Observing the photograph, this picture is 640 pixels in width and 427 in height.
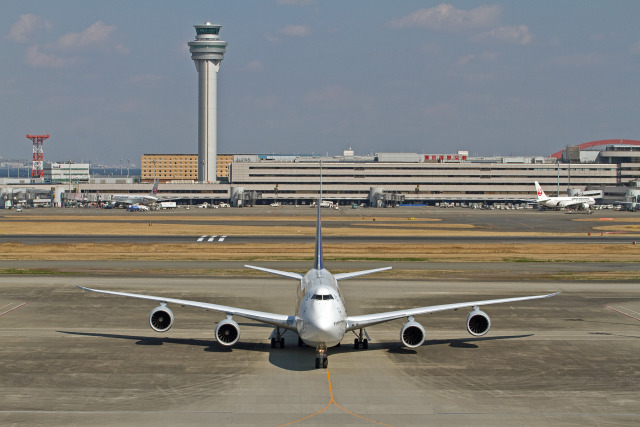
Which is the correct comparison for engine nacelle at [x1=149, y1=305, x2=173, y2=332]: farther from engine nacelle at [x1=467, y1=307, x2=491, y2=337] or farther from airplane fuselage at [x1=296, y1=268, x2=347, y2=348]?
engine nacelle at [x1=467, y1=307, x2=491, y2=337]

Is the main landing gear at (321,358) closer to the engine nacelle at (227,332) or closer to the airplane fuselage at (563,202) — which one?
the engine nacelle at (227,332)

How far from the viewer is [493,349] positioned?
33188 mm

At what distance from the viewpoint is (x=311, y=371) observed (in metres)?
28.6

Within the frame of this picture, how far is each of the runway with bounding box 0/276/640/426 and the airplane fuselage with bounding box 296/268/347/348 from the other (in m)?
1.63

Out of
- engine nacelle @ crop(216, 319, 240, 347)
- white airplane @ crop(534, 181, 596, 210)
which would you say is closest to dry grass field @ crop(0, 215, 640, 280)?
engine nacelle @ crop(216, 319, 240, 347)

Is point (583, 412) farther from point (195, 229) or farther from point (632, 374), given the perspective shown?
point (195, 229)

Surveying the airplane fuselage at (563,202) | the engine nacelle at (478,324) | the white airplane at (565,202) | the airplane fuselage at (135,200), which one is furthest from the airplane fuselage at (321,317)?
the airplane fuselage at (135,200)

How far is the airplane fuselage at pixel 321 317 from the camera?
2731 cm

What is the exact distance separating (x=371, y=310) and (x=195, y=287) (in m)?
15.0

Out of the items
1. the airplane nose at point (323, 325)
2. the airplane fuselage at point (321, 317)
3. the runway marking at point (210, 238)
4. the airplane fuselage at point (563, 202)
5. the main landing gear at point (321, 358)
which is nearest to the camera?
the airplane nose at point (323, 325)

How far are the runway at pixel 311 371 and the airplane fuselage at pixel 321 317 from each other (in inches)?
64.3

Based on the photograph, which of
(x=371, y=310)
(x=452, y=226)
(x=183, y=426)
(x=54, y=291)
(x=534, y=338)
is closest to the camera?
(x=183, y=426)

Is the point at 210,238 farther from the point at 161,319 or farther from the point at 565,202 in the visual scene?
the point at 565,202

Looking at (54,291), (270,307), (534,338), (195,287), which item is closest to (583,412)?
(534,338)
